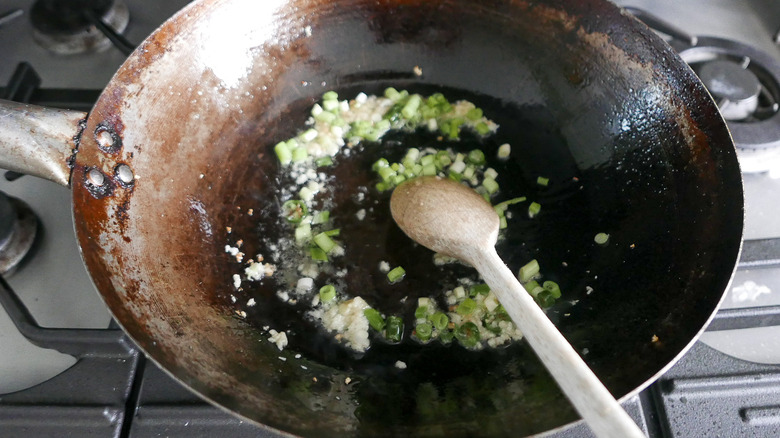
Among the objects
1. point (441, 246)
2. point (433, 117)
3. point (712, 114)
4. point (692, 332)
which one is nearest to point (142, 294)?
point (441, 246)

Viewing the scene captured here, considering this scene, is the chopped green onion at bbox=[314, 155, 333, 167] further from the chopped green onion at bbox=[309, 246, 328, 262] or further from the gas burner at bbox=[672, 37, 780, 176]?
the gas burner at bbox=[672, 37, 780, 176]

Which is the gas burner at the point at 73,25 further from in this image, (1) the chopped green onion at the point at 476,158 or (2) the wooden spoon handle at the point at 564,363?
(2) the wooden spoon handle at the point at 564,363

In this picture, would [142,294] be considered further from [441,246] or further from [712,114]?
[712,114]

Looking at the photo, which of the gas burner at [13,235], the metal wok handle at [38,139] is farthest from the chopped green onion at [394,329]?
the gas burner at [13,235]

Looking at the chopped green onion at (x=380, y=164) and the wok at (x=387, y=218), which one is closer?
the wok at (x=387, y=218)

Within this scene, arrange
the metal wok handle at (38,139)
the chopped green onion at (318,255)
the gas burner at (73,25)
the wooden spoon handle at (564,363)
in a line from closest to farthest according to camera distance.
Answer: the wooden spoon handle at (564,363) → the metal wok handle at (38,139) → the chopped green onion at (318,255) → the gas burner at (73,25)

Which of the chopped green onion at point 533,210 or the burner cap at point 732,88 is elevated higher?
the burner cap at point 732,88
